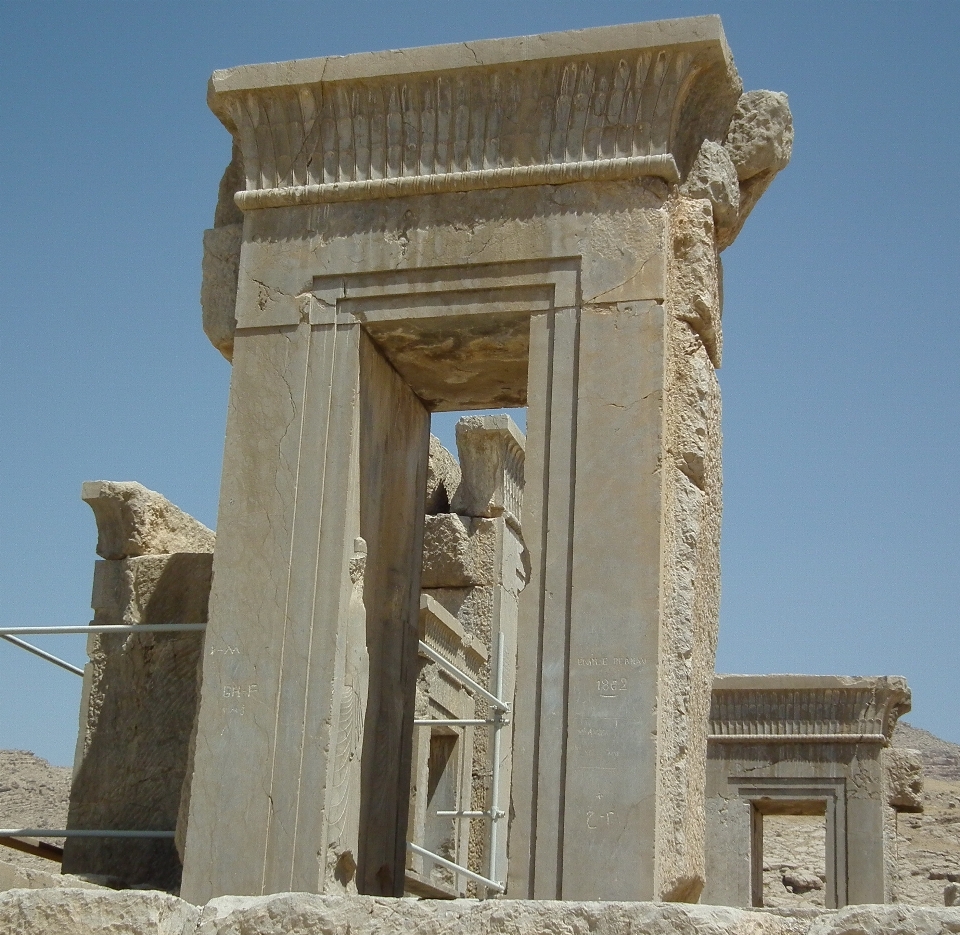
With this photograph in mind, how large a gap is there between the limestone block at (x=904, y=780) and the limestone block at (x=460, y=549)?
225 inches

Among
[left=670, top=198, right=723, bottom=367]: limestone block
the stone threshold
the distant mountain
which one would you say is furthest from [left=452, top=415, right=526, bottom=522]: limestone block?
the distant mountain

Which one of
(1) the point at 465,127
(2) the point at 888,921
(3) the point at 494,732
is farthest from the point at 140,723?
(2) the point at 888,921

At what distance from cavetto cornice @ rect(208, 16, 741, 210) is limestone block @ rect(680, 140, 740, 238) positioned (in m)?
0.05

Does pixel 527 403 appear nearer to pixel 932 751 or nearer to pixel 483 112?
pixel 483 112

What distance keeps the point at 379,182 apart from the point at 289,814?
2.39 m

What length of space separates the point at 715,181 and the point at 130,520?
10.6ft

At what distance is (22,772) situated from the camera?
20.3m

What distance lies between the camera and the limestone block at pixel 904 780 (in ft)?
50.9

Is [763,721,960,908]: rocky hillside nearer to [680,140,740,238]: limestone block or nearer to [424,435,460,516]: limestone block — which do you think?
[424,435,460,516]: limestone block

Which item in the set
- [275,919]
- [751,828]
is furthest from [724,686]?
[275,919]

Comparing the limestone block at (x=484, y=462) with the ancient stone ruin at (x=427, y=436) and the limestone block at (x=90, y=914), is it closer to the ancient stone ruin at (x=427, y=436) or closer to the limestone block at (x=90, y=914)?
the ancient stone ruin at (x=427, y=436)

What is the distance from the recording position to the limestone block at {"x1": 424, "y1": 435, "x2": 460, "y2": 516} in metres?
11.8

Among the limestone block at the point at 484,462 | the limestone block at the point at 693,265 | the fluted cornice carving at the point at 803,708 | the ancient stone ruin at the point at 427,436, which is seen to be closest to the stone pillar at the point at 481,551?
the limestone block at the point at 484,462

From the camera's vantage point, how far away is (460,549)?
11.5m
